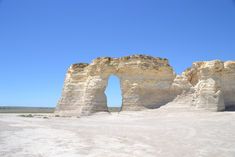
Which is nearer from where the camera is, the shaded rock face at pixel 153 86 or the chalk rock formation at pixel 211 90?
the chalk rock formation at pixel 211 90

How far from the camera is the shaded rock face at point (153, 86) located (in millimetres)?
22688

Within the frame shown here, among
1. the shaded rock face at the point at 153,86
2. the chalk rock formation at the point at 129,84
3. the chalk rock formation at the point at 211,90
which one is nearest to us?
the chalk rock formation at the point at 211,90

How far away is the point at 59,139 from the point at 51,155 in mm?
2702

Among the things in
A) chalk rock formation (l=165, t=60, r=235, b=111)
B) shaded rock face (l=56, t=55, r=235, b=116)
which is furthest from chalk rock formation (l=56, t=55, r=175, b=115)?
chalk rock formation (l=165, t=60, r=235, b=111)

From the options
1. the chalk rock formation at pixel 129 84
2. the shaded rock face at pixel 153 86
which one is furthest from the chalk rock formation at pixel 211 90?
the chalk rock formation at pixel 129 84

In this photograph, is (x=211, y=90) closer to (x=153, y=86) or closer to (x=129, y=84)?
(x=153, y=86)

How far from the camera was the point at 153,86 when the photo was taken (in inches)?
943

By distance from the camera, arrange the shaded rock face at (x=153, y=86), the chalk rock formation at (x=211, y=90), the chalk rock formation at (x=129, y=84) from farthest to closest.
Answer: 1. the chalk rock formation at (x=129, y=84)
2. the shaded rock face at (x=153, y=86)
3. the chalk rock formation at (x=211, y=90)

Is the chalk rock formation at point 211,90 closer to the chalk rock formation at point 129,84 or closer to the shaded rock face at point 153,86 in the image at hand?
the shaded rock face at point 153,86

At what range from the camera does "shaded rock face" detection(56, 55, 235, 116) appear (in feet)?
74.4

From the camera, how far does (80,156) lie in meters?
7.25

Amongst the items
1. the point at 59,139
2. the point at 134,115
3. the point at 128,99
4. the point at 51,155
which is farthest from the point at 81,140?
the point at 128,99

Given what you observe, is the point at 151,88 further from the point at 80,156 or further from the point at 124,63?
the point at 80,156

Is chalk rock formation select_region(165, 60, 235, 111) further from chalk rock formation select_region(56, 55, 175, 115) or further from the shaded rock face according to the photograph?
chalk rock formation select_region(56, 55, 175, 115)
